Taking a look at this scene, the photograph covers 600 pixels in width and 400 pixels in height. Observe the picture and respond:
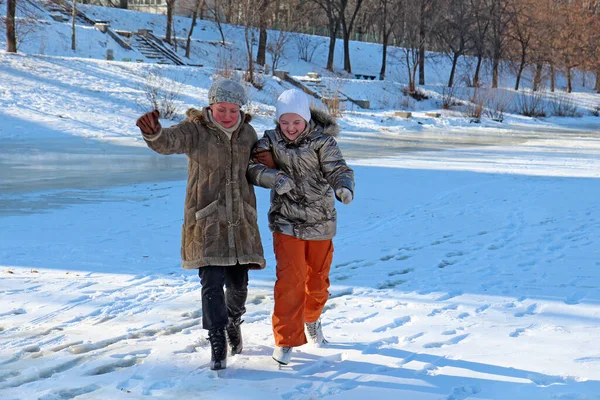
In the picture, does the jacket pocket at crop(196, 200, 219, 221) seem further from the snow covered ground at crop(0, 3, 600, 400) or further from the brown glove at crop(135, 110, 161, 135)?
the snow covered ground at crop(0, 3, 600, 400)

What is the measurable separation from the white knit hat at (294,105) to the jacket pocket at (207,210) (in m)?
0.60

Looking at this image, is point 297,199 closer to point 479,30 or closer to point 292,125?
point 292,125

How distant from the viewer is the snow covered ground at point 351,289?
388 centimetres

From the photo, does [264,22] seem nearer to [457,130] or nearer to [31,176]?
[457,130]

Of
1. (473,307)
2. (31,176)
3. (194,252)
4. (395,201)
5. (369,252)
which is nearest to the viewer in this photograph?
(194,252)

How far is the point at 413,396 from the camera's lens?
365 cm

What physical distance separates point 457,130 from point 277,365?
916 inches

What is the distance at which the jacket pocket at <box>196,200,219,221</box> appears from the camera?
13.0 feet

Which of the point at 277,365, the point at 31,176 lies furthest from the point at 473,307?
the point at 31,176

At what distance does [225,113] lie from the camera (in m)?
3.99

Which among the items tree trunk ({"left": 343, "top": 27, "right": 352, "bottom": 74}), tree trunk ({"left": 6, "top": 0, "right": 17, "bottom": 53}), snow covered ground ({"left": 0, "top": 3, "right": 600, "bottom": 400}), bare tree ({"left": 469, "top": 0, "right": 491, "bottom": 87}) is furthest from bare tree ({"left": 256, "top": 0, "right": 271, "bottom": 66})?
snow covered ground ({"left": 0, "top": 3, "right": 600, "bottom": 400})

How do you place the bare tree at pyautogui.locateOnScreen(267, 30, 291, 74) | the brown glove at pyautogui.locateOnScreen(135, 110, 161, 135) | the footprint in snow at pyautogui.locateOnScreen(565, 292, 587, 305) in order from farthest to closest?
the bare tree at pyautogui.locateOnScreen(267, 30, 291, 74) → the footprint in snow at pyautogui.locateOnScreen(565, 292, 587, 305) → the brown glove at pyautogui.locateOnScreen(135, 110, 161, 135)

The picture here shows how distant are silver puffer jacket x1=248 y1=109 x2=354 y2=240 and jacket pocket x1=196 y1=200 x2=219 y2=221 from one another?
311 mm

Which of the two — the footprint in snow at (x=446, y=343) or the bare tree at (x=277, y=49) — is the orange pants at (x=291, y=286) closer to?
the footprint in snow at (x=446, y=343)
